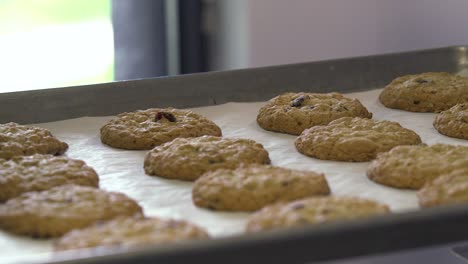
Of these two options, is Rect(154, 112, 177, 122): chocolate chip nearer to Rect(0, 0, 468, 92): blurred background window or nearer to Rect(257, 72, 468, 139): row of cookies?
Rect(257, 72, 468, 139): row of cookies

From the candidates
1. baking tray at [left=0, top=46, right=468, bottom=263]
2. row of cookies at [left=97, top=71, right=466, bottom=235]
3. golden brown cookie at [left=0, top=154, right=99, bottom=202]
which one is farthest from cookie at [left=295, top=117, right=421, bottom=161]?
golden brown cookie at [left=0, top=154, right=99, bottom=202]

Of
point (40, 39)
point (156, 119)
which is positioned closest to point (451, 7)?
point (156, 119)

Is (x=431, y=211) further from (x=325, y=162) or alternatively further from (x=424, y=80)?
(x=424, y=80)

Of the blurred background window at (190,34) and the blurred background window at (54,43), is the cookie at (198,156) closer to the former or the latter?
the blurred background window at (190,34)

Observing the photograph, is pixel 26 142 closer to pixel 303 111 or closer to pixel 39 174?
pixel 39 174

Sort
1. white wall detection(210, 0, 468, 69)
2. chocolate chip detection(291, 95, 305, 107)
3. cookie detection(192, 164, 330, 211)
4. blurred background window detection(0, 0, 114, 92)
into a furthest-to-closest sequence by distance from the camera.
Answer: blurred background window detection(0, 0, 114, 92)
white wall detection(210, 0, 468, 69)
chocolate chip detection(291, 95, 305, 107)
cookie detection(192, 164, 330, 211)

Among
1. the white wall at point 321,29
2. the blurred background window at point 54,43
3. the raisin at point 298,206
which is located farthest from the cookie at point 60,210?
the blurred background window at point 54,43
